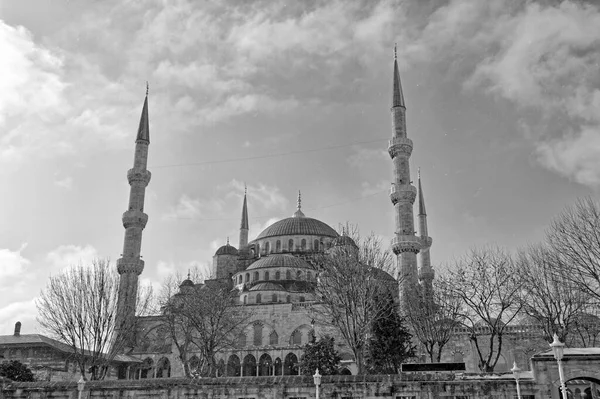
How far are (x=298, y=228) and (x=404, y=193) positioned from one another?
24837mm

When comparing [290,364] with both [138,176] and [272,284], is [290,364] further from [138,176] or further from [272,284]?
[138,176]

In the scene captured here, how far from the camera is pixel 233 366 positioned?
163 feet

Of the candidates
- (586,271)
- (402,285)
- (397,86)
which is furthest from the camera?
(397,86)

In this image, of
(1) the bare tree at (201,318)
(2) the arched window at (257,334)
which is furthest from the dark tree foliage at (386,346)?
(2) the arched window at (257,334)

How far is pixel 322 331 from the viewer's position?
48250 millimetres

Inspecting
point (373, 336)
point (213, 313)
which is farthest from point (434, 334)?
point (213, 313)

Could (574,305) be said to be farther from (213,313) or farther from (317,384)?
(213,313)

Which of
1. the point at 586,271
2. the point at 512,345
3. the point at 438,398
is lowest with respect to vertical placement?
the point at 438,398

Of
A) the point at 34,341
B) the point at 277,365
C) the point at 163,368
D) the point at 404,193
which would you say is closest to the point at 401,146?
the point at 404,193

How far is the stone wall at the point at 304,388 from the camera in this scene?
2019 centimetres

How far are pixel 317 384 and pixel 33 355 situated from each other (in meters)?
35.1

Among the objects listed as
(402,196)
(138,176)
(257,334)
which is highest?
(138,176)

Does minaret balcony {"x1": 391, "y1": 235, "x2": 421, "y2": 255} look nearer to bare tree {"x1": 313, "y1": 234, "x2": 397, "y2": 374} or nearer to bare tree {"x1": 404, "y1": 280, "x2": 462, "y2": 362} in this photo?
bare tree {"x1": 404, "y1": 280, "x2": 462, "y2": 362}

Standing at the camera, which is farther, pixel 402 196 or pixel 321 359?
pixel 402 196
